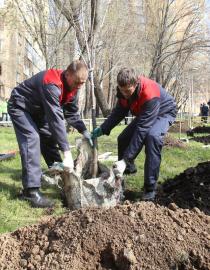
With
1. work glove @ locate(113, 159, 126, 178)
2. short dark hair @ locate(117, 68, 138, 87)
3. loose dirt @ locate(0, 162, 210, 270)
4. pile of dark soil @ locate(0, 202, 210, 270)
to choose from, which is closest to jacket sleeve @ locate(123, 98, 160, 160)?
work glove @ locate(113, 159, 126, 178)

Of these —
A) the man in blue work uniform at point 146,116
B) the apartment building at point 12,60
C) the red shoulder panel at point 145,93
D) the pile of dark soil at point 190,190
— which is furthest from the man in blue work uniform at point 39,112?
the apartment building at point 12,60

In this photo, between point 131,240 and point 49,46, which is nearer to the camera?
point 131,240

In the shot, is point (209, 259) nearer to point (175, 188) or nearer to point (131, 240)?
point (131, 240)

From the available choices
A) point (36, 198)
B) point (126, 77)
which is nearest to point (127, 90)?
point (126, 77)

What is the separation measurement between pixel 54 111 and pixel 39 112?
0.57 m

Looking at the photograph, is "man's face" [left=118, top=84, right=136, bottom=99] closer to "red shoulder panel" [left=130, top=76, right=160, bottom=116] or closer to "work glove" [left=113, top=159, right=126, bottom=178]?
"red shoulder panel" [left=130, top=76, right=160, bottom=116]

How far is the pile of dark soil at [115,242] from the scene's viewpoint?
271cm

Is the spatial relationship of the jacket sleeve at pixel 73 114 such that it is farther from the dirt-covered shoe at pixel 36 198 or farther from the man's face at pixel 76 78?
the dirt-covered shoe at pixel 36 198

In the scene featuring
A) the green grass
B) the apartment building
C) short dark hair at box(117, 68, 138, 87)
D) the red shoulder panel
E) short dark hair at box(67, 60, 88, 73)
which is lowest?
the green grass

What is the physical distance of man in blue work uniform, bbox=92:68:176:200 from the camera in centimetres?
448

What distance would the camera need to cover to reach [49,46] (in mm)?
21578

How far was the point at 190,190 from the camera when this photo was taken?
15.6ft

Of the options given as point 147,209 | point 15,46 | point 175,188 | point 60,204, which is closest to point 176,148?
point 175,188

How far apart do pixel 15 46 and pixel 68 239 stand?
→ 140 feet
